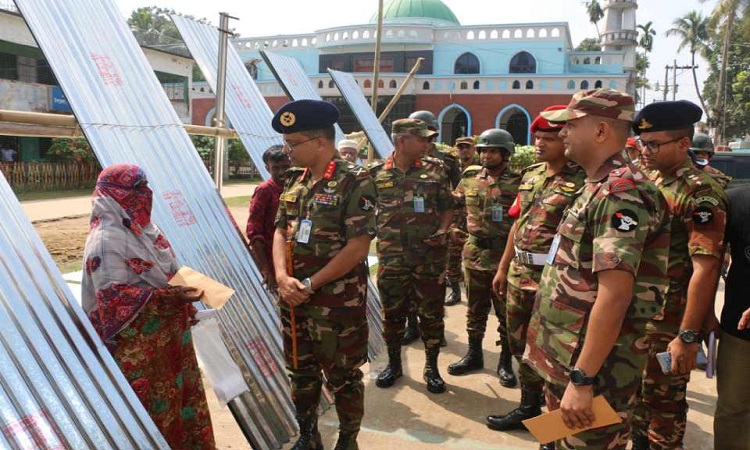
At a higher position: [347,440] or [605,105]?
[605,105]

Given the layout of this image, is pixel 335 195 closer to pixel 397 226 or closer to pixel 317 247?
pixel 317 247

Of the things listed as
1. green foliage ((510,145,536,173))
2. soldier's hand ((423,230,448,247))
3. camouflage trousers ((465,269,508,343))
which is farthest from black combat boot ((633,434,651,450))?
green foliage ((510,145,536,173))

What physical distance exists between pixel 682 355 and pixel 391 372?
2.06 meters

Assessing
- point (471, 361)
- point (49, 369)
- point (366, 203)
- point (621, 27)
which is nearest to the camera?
point (49, 369)

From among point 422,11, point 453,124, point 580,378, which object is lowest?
point 580,378

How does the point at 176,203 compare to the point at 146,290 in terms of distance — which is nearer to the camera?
the point at 146,290

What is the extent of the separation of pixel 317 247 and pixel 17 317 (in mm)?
1323

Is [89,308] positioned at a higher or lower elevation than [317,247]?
lower

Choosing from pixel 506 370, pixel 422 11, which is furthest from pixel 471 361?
pixel 422 11

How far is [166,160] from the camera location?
3.49 metres

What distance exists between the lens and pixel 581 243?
1.99 m

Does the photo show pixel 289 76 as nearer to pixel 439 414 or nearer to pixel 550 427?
pixel 439 414

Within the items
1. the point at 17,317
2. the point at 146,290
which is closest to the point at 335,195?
the point at 146,290

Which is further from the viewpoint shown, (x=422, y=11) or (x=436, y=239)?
(x=422, y=11)
